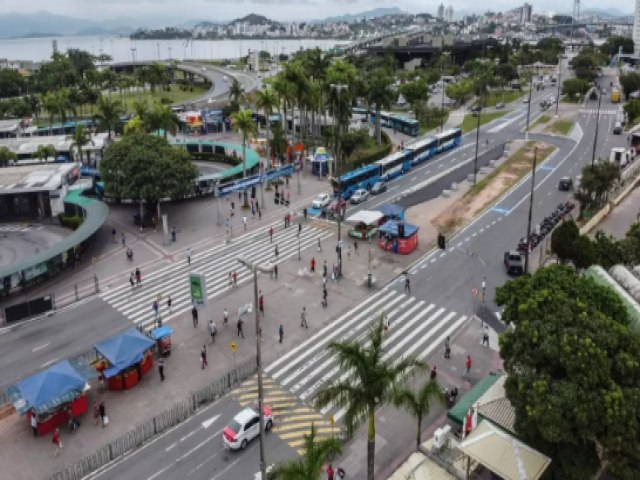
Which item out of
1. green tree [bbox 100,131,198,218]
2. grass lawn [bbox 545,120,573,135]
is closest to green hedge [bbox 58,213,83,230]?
green tree [bbox 100,131,198,218]

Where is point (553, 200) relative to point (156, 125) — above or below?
below

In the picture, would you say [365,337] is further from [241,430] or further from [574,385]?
[574,385]

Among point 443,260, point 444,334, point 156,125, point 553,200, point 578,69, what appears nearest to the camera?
point 444,334

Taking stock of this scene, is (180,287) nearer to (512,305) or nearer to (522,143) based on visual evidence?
(512,305)

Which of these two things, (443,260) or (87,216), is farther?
(87,216)

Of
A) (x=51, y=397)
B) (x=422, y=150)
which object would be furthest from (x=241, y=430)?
(x=422, y=150)

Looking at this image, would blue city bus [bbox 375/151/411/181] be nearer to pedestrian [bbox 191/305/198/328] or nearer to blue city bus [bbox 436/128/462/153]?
blue city bus [bbox 436/128/462/153]

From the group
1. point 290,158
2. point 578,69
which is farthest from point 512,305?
point 578,69

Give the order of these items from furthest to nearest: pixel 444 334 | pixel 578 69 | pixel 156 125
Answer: pixel 578 69, pixel 156 125, pixel 444 334
